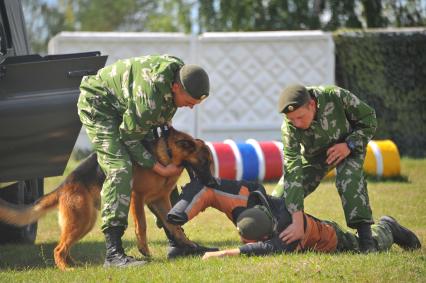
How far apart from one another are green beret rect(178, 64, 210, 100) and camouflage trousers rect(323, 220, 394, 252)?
163 cm

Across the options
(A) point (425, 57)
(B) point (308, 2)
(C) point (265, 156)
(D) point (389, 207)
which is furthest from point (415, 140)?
(B) point (308, 2)

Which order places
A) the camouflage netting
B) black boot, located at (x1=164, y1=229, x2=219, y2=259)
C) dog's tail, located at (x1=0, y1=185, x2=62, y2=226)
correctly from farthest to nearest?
the camouflage netting → black boot, located at (x1=164, y1=229, x2=219, y2=259) → dog's tail, located at (x1=0, y1=185, x2=62, y2=226)

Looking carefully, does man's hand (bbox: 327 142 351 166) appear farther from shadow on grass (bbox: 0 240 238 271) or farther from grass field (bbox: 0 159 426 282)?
shadow on grass (bbox: 0 240 238 271)

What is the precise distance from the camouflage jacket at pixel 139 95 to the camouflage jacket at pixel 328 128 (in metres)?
1.10

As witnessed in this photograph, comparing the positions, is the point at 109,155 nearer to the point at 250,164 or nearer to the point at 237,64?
the point at 250,164

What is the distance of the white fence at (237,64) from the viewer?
15414 mm

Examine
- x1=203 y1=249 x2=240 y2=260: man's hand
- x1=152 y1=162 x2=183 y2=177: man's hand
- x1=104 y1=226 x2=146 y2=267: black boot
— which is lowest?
x1=203 y1=249 x2=240 y2=260: man's hand

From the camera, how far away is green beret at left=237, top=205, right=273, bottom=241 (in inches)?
240

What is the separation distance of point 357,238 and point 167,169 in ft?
5.77

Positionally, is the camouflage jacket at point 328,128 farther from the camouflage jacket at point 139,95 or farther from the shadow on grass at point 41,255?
the shadow on grass at point 41,255

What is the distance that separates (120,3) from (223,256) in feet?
150

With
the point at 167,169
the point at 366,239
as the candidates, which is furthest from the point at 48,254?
the point at 366,239

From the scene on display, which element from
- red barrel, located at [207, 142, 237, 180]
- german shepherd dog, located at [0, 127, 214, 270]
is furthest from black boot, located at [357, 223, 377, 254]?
red barrel, located at [207, 142, 237, 180]

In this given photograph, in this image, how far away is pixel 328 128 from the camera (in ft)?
21.0
